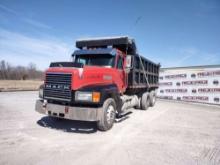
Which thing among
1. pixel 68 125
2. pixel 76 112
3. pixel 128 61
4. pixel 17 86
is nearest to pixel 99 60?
pixel 128 61

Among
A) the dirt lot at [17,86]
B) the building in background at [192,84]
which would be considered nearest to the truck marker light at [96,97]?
the building in background at [192,84]

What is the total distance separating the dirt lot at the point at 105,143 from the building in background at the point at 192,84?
352 inches

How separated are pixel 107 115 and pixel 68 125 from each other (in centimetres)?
151

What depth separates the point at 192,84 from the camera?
15492mm

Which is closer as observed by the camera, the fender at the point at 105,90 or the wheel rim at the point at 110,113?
the fender at the point at 105,90

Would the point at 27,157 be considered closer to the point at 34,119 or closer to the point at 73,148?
the point at 73,148

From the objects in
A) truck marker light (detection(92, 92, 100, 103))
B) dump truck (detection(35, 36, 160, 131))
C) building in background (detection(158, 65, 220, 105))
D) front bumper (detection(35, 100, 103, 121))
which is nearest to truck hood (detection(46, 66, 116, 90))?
dump truck (detection(35, 36, 160, 131))

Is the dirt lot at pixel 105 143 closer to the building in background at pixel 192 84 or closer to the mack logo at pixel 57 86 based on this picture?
the mack logo at pixel 57 86

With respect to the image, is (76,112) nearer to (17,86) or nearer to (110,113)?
(110,113)

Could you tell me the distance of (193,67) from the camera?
53.0ft

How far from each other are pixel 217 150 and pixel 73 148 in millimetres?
3370

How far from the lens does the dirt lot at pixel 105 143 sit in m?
3.63

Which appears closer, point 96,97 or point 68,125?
point 96,97

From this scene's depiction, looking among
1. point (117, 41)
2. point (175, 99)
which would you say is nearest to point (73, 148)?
point (117, 41)
